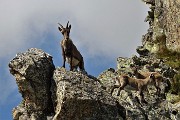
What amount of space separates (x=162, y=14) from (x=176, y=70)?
13.7 m

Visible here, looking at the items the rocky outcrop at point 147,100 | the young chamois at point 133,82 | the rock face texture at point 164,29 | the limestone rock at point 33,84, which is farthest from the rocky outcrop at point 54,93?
the rock face texture at point 164,29

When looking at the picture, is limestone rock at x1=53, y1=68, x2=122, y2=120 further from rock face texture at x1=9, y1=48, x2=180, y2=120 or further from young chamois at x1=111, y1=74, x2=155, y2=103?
young chamois at x1=111, y1=74, x2=155, y2=103

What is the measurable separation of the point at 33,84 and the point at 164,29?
26537mm

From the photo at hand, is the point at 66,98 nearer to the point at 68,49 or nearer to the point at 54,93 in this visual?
the point at 54,93

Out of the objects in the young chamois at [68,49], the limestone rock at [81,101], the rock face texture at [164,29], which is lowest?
the limestone rock at [81,101]

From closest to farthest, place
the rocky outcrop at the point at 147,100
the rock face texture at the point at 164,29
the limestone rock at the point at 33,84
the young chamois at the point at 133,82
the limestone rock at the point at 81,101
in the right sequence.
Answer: the limestone rock at the point at 81,101, the rocky outcrop at the point at 147,100, the limestone rock at the point at 33,84, the young chamois at the point at 133,82, the rock face texture at the point at 164,29

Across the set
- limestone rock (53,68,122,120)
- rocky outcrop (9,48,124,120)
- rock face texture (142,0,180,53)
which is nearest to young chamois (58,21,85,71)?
rocky outcrop (9,48,124,120)

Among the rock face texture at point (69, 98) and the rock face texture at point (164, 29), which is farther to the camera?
the rock face texture at point (164, 29)

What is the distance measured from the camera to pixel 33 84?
86.2 feet

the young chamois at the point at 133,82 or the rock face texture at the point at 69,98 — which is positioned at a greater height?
the young chamois at the point at 133,82

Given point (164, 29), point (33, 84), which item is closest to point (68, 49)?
point (33, 84)

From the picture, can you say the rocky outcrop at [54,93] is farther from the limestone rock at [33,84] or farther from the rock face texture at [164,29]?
the rock face texture at [164,29]

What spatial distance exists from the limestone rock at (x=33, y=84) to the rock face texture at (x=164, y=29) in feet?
73.7

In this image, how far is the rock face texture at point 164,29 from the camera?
47.9 m
